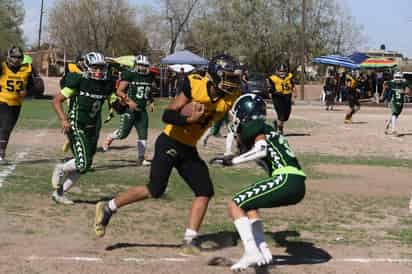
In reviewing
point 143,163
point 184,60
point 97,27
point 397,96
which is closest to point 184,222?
point 143,163

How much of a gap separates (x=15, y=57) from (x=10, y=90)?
2.03ft

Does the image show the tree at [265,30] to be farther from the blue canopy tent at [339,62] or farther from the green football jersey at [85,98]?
the green football jersey at [85,98]

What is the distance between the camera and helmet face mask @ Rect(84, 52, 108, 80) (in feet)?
31.4

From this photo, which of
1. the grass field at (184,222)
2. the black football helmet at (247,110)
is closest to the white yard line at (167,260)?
the grass field at (184,222)

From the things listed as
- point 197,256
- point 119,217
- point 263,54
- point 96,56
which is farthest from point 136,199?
point 263,54

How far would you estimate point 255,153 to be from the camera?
21.3 ft

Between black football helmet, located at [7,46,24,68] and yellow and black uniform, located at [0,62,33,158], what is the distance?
0.07m

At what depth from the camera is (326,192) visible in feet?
38.6

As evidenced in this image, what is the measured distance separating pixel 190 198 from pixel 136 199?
3271mm

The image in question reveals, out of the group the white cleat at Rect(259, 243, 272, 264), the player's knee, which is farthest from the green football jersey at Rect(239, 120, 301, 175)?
the player's knee

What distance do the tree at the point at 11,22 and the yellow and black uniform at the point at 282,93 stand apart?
40.3 metres

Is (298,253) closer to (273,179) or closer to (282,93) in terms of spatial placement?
(273,179)

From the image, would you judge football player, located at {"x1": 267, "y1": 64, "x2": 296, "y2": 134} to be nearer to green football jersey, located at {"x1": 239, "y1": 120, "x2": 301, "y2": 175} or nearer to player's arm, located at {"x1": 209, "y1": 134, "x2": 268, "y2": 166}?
green football jersey, located at {"x1": 239, "y1": 120, "x2": 301, "y2": 175}

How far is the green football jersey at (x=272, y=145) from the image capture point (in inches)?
259
